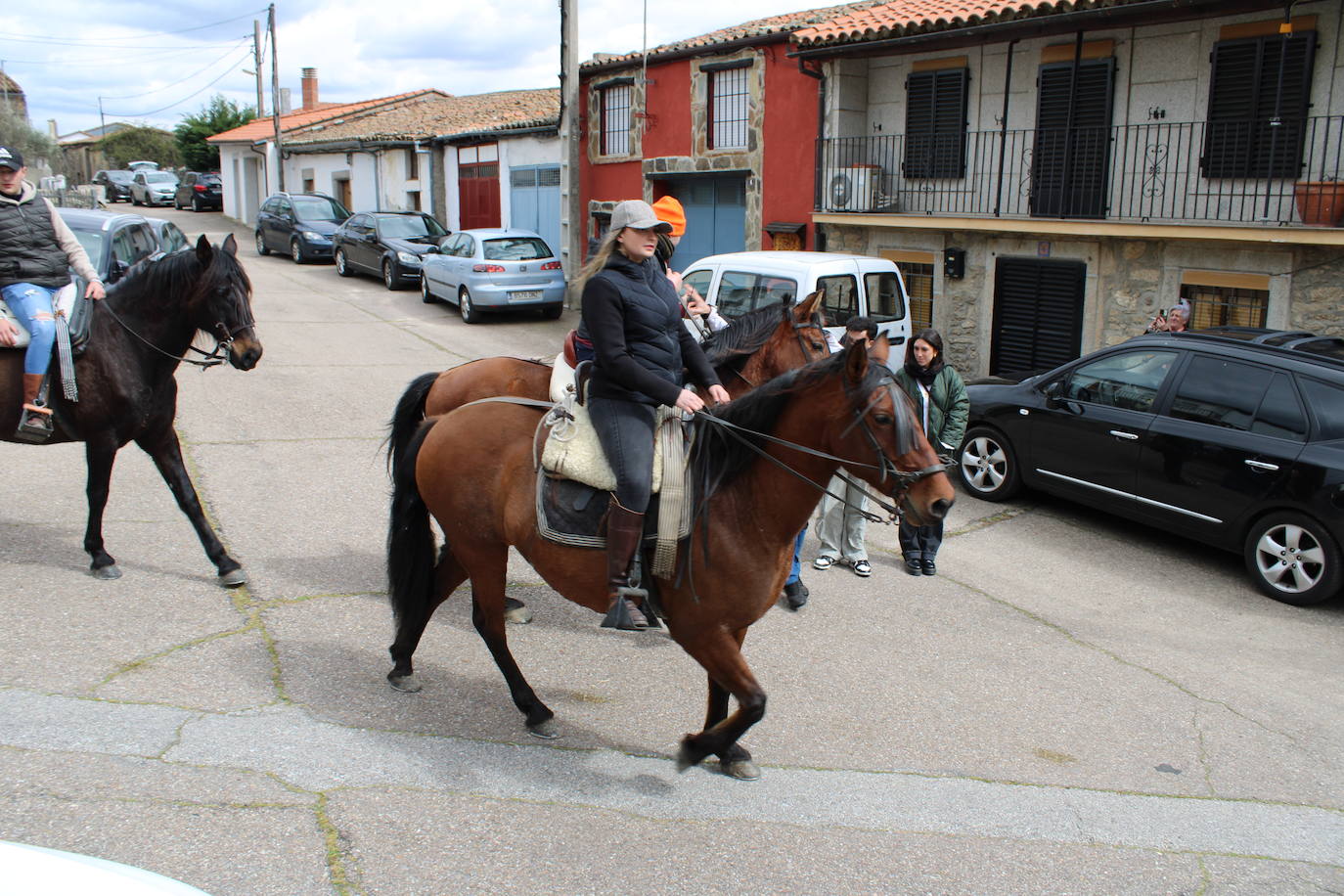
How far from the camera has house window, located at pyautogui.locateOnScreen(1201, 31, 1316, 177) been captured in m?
12.0

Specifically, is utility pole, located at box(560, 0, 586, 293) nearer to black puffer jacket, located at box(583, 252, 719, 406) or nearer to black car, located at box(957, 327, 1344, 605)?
black car, located at box(957, 327, 1344, 605)

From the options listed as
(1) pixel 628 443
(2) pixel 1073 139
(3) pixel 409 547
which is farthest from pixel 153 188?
(1) pixel 628 443

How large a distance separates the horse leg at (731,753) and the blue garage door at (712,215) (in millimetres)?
15449

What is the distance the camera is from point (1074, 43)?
14.1 metres

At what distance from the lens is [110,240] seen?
1274 centimetres

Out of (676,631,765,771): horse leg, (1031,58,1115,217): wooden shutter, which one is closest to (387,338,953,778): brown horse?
(676,631,765,771): horse leg

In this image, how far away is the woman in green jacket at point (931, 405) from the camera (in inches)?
300

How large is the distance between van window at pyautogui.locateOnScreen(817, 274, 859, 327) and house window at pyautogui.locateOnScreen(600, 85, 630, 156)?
1144 centimetres

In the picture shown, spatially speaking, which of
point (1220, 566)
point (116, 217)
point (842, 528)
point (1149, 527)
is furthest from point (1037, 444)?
point (116, 217)

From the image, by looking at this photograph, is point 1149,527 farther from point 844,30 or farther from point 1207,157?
point 844,30

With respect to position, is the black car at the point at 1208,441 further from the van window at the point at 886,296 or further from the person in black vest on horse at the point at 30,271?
the person in black vest on horse at the point at 30,271

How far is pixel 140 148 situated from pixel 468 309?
62.5 meters

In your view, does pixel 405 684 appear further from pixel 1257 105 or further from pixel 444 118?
pixel 444 118

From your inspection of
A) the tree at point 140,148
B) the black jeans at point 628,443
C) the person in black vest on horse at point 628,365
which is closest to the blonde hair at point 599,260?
the person in black vest on horse at point 628,365
